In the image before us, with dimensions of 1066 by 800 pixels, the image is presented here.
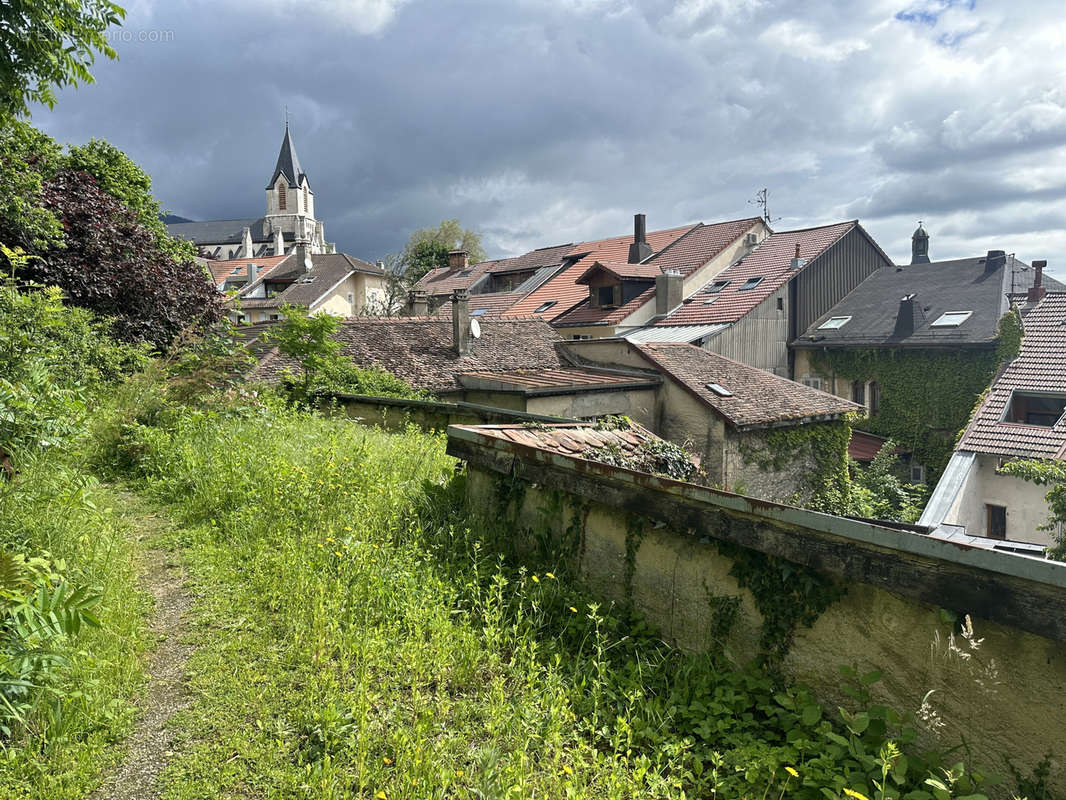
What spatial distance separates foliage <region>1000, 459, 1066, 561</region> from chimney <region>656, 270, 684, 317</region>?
47.0 feet

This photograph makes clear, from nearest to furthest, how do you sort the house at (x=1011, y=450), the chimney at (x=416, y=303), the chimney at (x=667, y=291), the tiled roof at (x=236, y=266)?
1. the house at (x=1011, y=450)
2. the chimney at (x=667, y=291)
3. the chimney at (x=416, y=303)
4. the tiled roof at (x=236, y=266)

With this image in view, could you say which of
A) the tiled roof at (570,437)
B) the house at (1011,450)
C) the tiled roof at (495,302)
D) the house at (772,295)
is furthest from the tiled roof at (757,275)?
the tiled roof at (570,437)

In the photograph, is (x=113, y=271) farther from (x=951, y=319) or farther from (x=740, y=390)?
(x=951, y=319)

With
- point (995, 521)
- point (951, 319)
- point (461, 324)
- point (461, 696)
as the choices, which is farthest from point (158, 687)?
point (951, 319)

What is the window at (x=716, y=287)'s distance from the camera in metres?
28.5

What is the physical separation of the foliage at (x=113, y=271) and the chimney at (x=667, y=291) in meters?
18.6

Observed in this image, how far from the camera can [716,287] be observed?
28828 millimetres

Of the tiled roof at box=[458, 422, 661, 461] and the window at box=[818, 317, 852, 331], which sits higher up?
the window at box=[818, 317, 852, 331]

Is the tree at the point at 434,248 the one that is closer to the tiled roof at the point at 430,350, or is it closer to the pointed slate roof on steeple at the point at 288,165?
the tiled roof at the point at 430,350

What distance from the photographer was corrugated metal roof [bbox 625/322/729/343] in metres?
24.7

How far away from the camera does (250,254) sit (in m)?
95.6

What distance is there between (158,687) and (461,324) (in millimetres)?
16595

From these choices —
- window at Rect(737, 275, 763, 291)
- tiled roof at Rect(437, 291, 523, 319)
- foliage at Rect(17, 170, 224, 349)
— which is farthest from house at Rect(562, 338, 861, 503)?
tiled roof at Rect(437, 291, 523, 319)

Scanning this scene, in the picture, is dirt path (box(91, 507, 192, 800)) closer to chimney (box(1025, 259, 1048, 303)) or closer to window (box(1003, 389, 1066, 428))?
window (box(1003, 389, 1066, 428))
